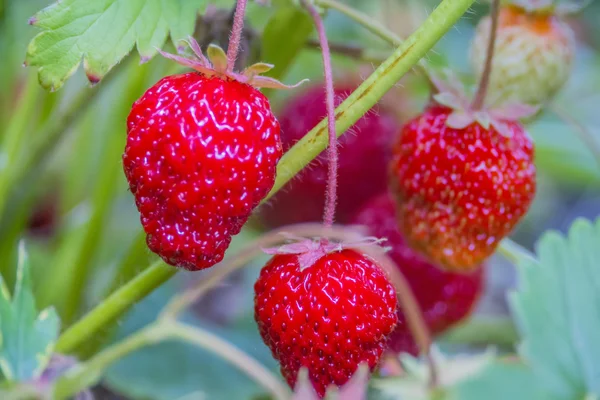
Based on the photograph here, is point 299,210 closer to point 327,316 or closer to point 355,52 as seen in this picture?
point 355,52

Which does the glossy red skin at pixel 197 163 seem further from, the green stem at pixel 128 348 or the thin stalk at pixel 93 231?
the thin stalk at pixel 93 231

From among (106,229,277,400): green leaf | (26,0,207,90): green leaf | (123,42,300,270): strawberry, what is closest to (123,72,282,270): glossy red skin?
(123,42,300,270): strawberry

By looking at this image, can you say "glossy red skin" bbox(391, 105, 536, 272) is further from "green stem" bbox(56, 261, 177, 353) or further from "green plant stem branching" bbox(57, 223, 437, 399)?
"green stem" bbox(56, 261, 177, 353)

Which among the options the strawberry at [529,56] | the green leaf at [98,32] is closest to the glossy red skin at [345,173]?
the strawberry at [529,56]

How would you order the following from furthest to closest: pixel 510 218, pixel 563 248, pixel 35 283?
pixel 35 283, pixel 510 218, pixel 563 248

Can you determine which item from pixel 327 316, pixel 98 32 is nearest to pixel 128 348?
pixel 327 316

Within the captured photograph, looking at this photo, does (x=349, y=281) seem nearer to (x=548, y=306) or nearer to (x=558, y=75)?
(x=548, y=306)

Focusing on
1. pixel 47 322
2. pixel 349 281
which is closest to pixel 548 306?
pixel 349 281
